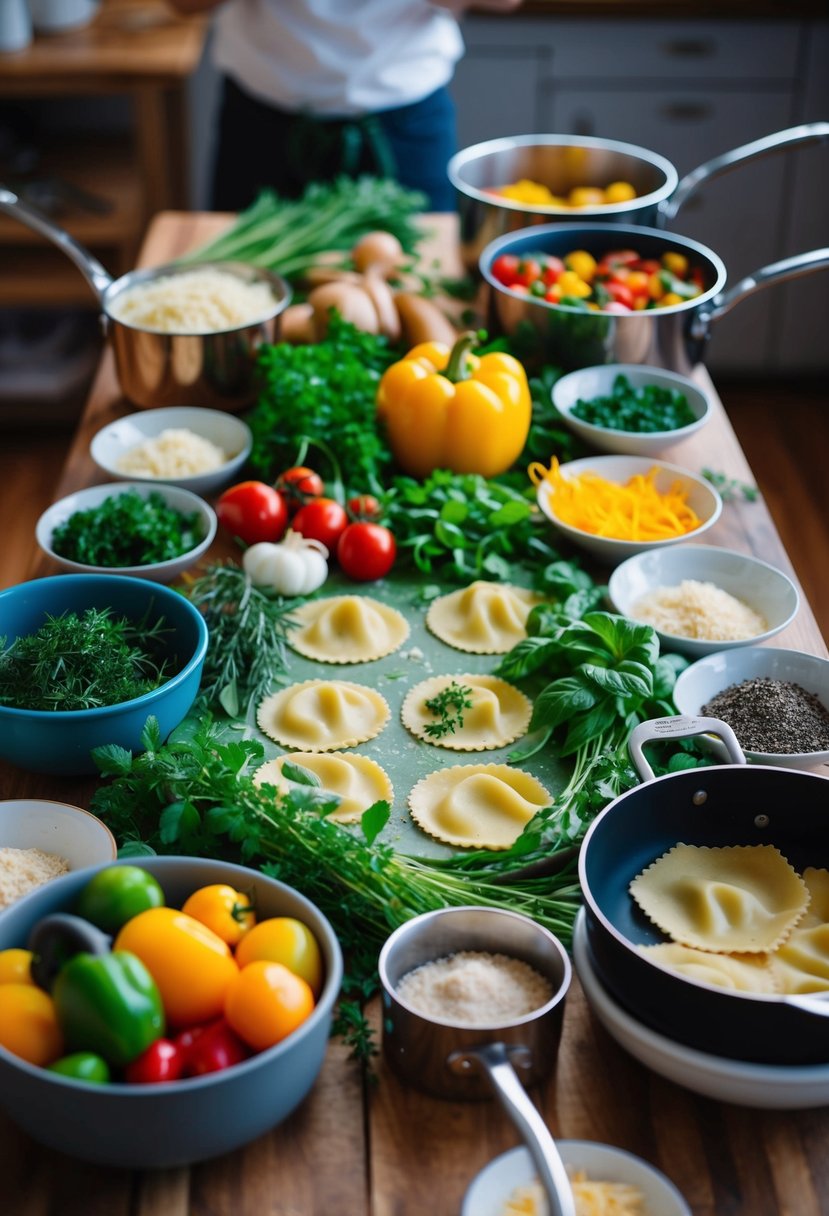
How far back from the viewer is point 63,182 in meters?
4.04

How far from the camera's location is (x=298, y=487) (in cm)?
193

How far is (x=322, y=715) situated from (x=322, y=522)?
1.30 feet

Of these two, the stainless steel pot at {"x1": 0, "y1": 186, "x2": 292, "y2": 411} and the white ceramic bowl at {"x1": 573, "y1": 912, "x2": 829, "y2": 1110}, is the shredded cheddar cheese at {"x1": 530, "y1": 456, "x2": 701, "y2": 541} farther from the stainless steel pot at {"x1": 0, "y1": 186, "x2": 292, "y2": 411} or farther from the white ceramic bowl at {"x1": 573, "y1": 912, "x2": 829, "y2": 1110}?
the white ceramic bowl at {"x1": 573, "y1": 912, "x2": 829, "y2": 1110}

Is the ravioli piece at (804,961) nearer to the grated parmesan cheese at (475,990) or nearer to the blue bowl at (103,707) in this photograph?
the grated parmesan cheese at (475,990)

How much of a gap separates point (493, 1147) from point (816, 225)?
4035mm

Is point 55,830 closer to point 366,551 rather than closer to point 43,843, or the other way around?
point 43,843

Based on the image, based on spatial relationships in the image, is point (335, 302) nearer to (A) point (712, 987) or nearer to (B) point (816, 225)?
(A) point (712, 987)

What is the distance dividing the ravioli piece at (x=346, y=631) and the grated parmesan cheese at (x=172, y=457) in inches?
13.9

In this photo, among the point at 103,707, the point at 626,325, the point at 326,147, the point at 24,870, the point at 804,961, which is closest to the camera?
the point at 804,961

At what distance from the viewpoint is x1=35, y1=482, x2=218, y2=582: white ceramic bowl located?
1726 mm

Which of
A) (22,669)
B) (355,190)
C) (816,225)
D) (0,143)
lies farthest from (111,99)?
(22,669)

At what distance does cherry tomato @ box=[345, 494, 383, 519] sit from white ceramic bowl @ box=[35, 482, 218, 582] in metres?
0.21

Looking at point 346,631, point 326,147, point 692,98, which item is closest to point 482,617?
point 346,631

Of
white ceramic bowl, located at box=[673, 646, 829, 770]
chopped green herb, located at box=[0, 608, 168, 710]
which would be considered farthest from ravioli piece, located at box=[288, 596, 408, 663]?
white ceramic bowl, located at box=[673, 646, 829, 770]
